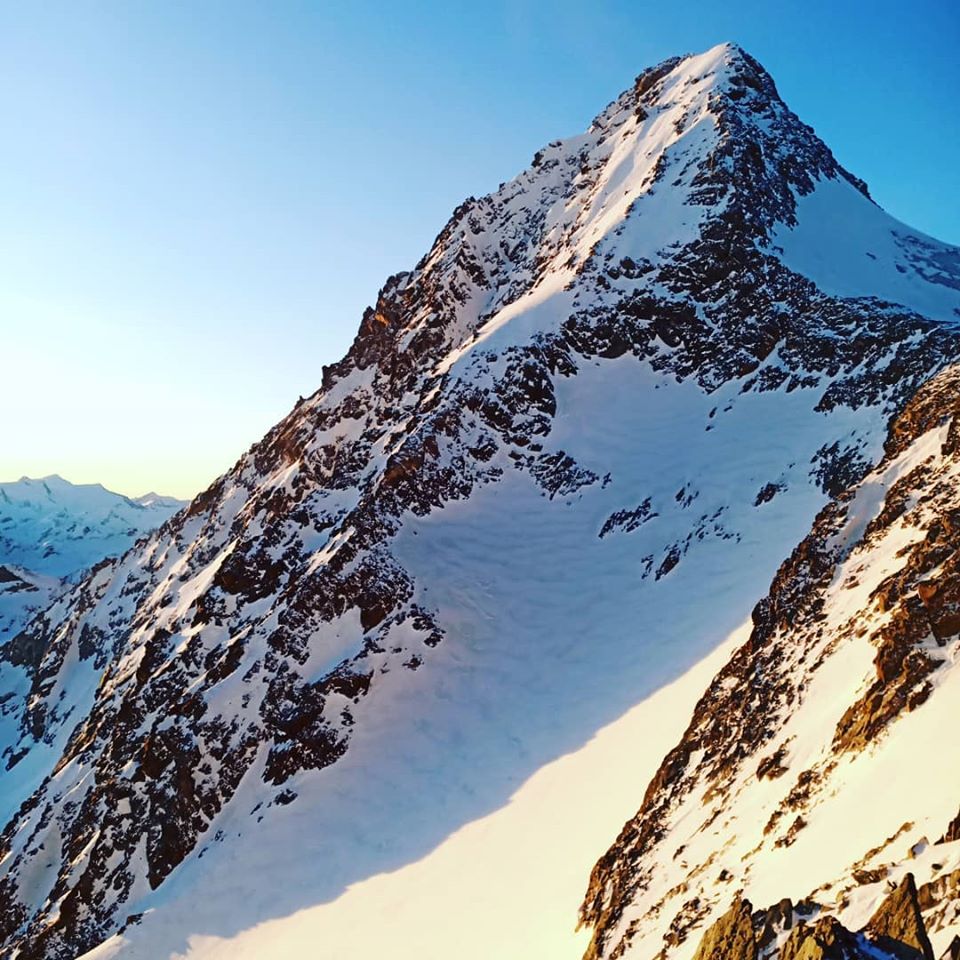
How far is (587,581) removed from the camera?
45.7 metres

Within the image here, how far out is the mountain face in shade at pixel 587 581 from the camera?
74.6 feet

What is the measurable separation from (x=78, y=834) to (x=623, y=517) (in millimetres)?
45205

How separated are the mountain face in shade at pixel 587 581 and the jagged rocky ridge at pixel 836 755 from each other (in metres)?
0.15

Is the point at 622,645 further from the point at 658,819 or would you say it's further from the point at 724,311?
the point at 724,311

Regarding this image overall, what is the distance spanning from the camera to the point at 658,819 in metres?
23.1

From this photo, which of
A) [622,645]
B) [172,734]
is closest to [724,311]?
[622,645]

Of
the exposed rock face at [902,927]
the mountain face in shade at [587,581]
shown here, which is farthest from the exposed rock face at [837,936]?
the mountain face in shade at [587,581]

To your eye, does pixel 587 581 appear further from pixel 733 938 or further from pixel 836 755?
pixel 733 938

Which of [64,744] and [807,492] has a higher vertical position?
[64,744]

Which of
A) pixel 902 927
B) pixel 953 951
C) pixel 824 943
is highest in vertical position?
pixel 824 943

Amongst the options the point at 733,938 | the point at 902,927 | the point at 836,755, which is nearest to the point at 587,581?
the point at 836,755

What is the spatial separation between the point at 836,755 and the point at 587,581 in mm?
28726

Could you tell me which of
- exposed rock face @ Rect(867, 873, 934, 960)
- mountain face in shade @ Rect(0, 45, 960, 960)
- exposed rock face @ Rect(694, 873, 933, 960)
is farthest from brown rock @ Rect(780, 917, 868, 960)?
mountain face in shade @ Rect(0, 45, 960, 960)

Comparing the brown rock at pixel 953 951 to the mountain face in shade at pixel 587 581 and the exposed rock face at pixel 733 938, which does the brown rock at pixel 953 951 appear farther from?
the exposed rock face at pixel 733 938
